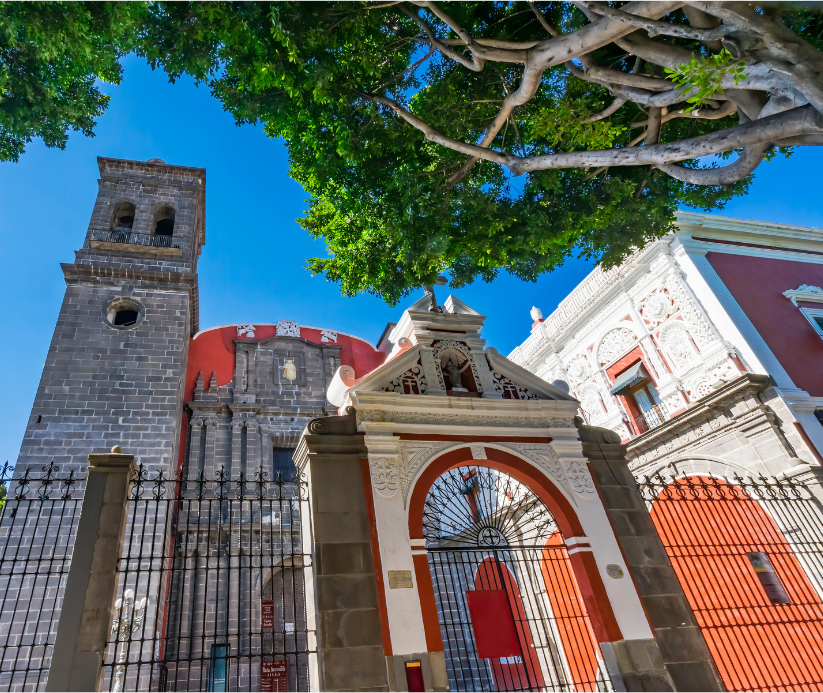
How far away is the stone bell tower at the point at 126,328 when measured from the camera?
12.7 metres

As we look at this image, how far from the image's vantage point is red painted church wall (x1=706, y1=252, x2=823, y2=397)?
11414 millimetres

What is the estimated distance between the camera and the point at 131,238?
16266 millimetres

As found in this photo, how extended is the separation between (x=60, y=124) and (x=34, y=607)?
8.46 m

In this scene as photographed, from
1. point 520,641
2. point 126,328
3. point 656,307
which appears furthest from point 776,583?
point 126,328

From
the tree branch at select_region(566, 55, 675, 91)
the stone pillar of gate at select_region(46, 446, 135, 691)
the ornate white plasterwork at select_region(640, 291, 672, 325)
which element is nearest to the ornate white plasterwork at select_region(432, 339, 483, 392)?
the tree branch at select_region(566, 55, 675, 91)

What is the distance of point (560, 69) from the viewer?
8148mm

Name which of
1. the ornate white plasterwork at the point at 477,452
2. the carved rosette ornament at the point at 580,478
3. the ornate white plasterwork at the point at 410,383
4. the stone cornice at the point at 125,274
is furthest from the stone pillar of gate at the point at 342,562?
the stone cornice at the point at 125,274

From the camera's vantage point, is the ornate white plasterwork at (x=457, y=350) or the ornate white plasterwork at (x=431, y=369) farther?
the ornate white plasterwork at (x=457, y=350)

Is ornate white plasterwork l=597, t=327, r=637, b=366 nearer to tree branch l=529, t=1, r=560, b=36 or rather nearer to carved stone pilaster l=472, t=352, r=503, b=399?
carved stone pilaster l=472, t=352, r=503, b=399

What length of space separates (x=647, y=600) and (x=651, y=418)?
7402mm

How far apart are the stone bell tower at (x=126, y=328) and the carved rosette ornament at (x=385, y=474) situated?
27.5 ft

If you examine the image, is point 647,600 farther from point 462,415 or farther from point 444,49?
point 444,49

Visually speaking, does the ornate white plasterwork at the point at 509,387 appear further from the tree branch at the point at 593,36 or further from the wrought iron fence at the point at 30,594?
the wrought iron fence at the point at 30,594

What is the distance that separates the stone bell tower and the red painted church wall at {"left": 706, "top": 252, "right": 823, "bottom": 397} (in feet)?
44.7
